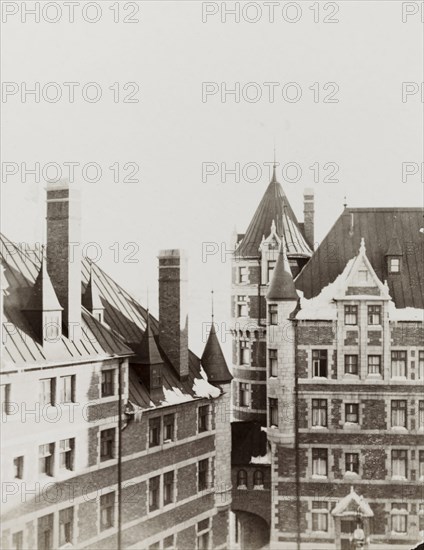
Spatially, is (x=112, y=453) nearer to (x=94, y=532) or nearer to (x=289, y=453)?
(x=94, y=532)

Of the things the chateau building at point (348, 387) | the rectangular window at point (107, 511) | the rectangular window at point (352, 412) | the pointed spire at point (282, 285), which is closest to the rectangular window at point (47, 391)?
the rectangular window at point (107, 511)

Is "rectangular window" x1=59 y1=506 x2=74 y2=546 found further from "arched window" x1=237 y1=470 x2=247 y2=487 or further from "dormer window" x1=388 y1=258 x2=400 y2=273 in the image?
"dormer window" x1=388 y1=258 x2=400 y2=273

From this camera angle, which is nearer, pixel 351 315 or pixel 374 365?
pixel 374 365

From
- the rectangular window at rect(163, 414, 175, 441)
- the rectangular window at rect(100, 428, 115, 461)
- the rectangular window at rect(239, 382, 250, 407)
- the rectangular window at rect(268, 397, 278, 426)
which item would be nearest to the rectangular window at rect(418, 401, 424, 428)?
the rectangular window at rect(268, 397, 278, 426)

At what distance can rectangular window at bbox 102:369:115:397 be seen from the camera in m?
15.9

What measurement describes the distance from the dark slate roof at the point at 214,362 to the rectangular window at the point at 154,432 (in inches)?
84.6

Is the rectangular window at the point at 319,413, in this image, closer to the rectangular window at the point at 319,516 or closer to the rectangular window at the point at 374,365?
the rectangular window at the point at 374,365

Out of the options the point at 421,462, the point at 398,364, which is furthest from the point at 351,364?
the point at 421,462

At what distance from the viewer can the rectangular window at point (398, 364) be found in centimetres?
1928

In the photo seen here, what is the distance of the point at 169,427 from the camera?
17359mm

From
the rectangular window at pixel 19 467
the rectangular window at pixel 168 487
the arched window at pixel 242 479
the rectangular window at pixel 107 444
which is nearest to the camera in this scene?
the rectangular window at pixel 19 467

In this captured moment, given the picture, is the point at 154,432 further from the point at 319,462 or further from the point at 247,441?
the point at 319,462

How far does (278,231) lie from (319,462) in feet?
19.3

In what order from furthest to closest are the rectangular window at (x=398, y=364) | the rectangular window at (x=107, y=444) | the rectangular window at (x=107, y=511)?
the rectangular window at (x=398, y=364) → the rectangular window at (x=107, y=444) → the rectangular window at (x=107, y=511)
